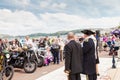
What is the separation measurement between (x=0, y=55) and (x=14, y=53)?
277 centimetres

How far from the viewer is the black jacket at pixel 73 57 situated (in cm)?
730

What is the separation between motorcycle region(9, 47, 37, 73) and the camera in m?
13.6

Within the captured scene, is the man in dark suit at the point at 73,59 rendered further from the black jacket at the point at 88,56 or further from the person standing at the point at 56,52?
the person standing at the point at 56,52

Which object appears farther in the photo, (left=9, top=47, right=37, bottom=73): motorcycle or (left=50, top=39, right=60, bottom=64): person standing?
(left=50, top=39, right=60, bottom=64): person standing

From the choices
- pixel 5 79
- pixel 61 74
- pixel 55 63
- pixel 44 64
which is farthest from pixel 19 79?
pixel 55 63

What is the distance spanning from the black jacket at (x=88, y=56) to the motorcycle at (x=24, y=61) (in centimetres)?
631

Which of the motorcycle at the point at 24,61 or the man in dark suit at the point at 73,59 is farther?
the motorcycle at the point at 24,61

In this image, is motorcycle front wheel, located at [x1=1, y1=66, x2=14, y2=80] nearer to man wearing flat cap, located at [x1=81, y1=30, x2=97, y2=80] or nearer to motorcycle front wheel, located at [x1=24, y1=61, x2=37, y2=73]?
motorcycle front wheel, located at [x1=24, y1=61, x2=37, y2=73]

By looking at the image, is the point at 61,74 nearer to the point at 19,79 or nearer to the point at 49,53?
the point at 19,79

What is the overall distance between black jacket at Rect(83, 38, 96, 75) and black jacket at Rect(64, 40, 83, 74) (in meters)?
0.19

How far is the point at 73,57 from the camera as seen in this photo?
7.36 m

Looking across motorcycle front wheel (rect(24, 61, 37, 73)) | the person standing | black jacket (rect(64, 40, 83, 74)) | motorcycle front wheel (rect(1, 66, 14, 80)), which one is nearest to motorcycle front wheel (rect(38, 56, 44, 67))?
the person standing

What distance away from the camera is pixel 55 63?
17594 mm

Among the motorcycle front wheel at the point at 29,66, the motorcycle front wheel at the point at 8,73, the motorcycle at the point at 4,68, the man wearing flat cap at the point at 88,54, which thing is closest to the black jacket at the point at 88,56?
the man wearing flat cap at the point at 88,54
